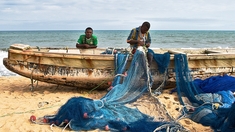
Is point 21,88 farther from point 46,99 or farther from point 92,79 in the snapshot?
point 92,79

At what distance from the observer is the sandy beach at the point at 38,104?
4965 mm

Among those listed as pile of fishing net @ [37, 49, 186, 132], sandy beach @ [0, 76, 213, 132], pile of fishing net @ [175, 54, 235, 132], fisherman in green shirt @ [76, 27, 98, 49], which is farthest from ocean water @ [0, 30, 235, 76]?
pile of fishing net @ [175, 54, 235, 132]

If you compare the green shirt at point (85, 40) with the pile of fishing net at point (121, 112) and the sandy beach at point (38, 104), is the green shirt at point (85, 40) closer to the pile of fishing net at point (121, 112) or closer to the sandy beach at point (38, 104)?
the sandy beach at point (38, 104)

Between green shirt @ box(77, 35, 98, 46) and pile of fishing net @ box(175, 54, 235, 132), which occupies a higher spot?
green shirt @ box(77, 35, 98, 46)

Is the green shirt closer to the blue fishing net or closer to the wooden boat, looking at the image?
the wooden boat

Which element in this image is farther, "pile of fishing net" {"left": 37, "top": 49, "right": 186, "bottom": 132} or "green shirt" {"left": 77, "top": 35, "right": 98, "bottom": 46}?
"green shirt" {"left": 77, "top": 35, "right": 98, "bottom": 46}

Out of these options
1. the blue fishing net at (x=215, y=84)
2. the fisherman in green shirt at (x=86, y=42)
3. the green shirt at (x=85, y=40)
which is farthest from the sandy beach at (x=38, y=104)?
the green shirt at (x=85, y=40)

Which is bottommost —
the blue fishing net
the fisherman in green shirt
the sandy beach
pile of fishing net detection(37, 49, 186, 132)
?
the sandy beach

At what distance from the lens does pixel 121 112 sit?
5.13 metres

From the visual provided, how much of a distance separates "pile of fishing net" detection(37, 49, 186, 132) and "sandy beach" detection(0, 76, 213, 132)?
0.56 feet

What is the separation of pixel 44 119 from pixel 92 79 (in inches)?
93.9

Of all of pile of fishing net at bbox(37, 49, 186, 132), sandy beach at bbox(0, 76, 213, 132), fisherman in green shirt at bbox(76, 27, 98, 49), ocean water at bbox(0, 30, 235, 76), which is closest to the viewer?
pile of fishing net at bbox(37, 49, 186, 132)

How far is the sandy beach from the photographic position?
16.3 feet

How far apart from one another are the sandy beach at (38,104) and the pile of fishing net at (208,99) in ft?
0.94
